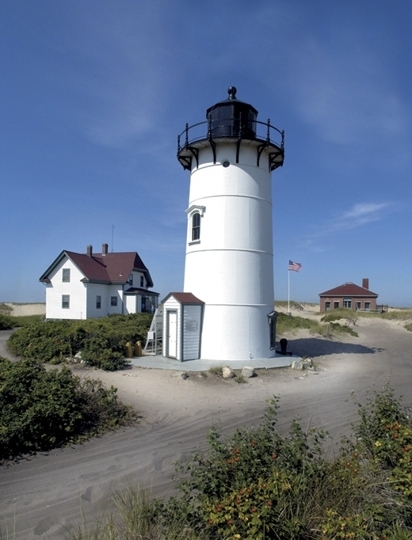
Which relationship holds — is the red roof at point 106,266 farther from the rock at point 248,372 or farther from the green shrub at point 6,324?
the rock at point 248,372

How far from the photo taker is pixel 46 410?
23.6ft

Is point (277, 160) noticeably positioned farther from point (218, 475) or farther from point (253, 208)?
point (218, 475)

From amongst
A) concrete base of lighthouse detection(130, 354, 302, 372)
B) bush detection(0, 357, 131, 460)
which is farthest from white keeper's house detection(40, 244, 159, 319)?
bush detection(0, 357, 131, 460)

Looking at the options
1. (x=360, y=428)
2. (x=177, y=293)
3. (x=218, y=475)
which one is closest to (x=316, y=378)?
(x=177, y=293)

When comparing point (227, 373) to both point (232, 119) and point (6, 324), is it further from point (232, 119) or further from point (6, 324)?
point (6, 324)

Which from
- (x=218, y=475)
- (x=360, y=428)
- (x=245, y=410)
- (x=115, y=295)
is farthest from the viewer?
(x=115, y=295)

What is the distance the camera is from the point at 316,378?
13242 mm

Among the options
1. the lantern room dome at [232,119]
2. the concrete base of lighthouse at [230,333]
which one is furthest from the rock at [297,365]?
the lantern room dome at [232,119]

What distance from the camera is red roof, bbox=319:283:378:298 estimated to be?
52438 mm

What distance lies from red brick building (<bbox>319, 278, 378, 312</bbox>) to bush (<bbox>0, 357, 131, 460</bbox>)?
48863mm

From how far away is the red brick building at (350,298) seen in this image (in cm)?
5222

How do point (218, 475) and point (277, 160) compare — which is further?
point (277, 160)

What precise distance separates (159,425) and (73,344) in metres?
7.92

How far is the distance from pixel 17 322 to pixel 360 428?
30.3 metres
